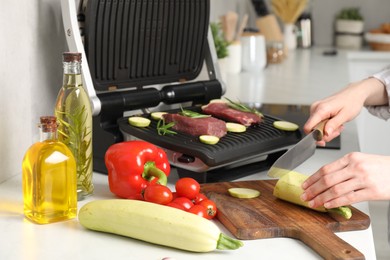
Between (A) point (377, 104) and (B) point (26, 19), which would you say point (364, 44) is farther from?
(B) point (26, 19)

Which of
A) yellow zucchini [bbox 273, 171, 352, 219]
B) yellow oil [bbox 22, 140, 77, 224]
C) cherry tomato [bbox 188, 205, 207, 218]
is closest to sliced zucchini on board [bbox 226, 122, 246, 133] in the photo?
yellow zucchini [bbox 273, 171, 352, 219]

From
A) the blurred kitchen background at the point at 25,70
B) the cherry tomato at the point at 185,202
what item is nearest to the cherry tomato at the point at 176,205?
the cherry tomato at the point at 185,202

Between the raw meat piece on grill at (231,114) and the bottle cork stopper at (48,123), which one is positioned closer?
the bottle cork stopper at (48,123)

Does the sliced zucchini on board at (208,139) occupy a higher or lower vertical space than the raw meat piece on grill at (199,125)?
lower

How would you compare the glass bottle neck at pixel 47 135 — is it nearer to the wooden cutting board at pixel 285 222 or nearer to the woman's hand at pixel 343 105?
the wooden cutting board at pixel 285 222

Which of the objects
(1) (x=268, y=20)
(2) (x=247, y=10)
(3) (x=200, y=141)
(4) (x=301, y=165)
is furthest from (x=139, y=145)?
(2) (x=247, y=10)

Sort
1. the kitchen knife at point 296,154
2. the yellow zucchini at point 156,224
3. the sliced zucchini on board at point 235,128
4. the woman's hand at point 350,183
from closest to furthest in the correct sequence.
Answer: the yellow zucchini at point 156,224 < the woman's hand at point 350,183 < the kitchen knife at point 296,154 < the sliced zucchini on board at point 235,128

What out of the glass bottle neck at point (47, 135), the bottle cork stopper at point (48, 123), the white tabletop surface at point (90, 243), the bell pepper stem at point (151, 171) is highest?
the bottle cork stopper at point (48, 123)

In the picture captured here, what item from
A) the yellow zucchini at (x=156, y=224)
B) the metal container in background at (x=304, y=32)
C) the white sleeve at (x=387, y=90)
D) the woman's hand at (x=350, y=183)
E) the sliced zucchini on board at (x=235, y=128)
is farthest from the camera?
the metal container in background at (x=304, y=32)

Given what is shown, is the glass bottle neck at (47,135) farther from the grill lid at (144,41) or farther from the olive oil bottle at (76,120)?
the grill lid at (144,41)

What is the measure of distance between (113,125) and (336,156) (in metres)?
0.57

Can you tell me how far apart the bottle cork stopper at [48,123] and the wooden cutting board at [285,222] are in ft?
1.09

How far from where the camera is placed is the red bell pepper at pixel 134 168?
132 cm

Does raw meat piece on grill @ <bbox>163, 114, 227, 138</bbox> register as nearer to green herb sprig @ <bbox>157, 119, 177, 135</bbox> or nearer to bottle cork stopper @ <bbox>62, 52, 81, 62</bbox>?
green herb sprig @ <bbox>157, 119, 177, 135</bbox>
